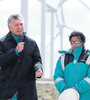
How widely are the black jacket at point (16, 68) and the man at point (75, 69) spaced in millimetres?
252

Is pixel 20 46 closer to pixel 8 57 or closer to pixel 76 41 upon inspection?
pixel 8 57

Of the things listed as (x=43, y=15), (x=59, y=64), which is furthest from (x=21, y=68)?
(x=43, y=15)

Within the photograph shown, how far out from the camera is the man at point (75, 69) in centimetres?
330

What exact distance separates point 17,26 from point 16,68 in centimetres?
45

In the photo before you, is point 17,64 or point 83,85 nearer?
point 83,85

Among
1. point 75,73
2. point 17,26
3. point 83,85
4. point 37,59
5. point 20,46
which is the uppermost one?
point 17,26

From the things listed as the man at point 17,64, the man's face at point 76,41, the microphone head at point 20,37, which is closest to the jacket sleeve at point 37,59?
the man at point 17,64

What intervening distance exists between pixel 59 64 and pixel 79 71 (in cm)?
24

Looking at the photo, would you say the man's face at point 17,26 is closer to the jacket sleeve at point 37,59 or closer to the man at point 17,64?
the man at point 17,64

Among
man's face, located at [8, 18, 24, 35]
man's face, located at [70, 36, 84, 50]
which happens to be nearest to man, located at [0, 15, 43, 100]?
man's face, located at [8, 18, 24, 35]

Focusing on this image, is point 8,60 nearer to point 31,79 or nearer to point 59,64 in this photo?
point 31,79

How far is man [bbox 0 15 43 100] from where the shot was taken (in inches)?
132

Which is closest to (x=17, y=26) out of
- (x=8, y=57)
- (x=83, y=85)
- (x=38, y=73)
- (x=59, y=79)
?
(x=8, y=57)

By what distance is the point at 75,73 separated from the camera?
3316 millimetres
